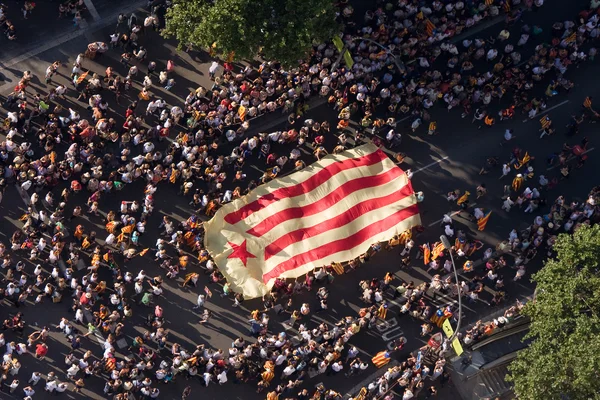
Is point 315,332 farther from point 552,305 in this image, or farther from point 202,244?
point 552,305

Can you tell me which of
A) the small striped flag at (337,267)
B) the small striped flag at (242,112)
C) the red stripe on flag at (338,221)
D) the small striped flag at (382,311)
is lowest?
the small striped flag at (382,311)

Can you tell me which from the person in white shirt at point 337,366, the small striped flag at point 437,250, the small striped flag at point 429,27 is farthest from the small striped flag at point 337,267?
the small striped flag at point 429,27

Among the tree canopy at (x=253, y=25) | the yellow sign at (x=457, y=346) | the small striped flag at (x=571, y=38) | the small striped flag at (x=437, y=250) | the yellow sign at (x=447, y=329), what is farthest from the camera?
the small striped flag at (x=571, y=38)

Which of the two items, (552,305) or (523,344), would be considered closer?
(552,305)

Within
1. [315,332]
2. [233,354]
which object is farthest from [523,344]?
[233,354]

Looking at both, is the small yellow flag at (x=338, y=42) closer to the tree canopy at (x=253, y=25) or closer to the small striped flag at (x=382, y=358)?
the tree canopy at (x=253, y=25)

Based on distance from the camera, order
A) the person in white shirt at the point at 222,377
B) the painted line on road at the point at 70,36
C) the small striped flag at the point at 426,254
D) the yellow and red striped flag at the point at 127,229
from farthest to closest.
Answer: the painted line on road at the point at 70,36
the small striped flag at the point at 426,254
the yellow and red striped flag at the point at 127,229
the person in white shirt at the point at 222,377

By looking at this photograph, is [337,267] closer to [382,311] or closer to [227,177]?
[382,311]

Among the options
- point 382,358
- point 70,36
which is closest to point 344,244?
point 382,358
